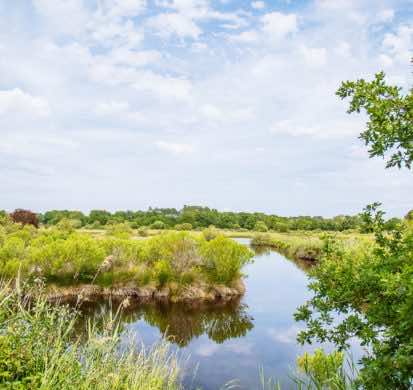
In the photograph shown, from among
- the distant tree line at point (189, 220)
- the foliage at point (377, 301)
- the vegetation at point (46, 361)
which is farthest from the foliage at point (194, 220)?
the foliage at point (377, 301)

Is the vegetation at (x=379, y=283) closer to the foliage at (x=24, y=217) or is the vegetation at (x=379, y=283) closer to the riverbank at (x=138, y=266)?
the riverbank at (x=138, y=266)

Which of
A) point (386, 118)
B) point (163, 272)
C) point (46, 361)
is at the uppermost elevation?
point (386, 118)

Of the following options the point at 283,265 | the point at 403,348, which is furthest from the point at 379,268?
the point at 283,265

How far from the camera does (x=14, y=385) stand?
13.8 ft

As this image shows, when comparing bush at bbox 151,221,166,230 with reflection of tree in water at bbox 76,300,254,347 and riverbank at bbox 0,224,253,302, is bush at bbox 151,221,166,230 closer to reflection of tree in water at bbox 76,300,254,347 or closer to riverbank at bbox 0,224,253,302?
riverbank at bbox 0,224,253,302

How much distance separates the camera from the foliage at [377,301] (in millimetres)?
3021

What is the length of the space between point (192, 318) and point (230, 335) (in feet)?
7.47

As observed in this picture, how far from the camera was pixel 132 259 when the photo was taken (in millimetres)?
23125

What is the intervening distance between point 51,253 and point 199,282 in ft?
28.6

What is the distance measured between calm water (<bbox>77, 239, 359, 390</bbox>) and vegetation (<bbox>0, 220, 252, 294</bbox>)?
2.39 metres

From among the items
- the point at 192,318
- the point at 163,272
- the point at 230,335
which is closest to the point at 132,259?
the point at 163,272

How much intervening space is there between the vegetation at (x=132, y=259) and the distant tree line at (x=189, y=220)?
5164 centimetres

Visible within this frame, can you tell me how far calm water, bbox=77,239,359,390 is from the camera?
1273 cm

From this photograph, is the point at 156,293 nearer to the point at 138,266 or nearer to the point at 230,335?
the point at 138,266
